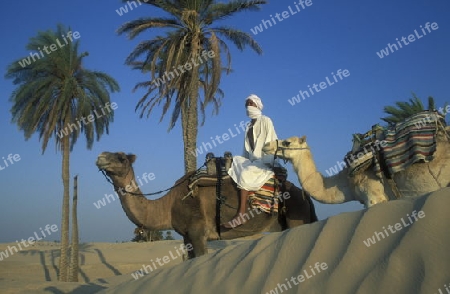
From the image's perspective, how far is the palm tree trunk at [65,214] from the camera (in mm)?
18438

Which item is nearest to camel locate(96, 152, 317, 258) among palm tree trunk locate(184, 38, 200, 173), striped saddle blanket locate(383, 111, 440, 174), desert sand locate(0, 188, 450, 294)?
striped saddle blanket locate(383, 111, 440, 174)

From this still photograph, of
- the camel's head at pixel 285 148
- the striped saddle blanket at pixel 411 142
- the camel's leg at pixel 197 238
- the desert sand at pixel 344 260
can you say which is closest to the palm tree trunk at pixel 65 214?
the camel's leg at pixel 197 238

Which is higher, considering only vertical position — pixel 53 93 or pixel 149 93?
pixel 53 93

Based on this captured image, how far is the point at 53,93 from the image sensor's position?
63.7 feet

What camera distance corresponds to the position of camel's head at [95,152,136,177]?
25.1 ft

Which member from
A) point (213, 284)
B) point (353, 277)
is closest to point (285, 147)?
point (213, 284)

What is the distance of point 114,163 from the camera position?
772 cm

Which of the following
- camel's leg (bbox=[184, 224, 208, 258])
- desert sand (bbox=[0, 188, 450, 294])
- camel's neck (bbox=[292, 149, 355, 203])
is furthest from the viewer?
camel's leg (bbox=[184, 224, 208, 258])

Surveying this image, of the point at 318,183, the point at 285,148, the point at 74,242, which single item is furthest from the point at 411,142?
the point at 74,242

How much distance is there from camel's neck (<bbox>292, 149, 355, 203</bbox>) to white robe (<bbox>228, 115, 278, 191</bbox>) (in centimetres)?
48

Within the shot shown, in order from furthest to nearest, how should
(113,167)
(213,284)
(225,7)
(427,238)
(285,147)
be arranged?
(225,7), (113,167), (285,147), (213,284), (427,238)

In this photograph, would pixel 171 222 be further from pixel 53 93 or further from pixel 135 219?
pixel 53 93

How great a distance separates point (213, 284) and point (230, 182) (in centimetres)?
451

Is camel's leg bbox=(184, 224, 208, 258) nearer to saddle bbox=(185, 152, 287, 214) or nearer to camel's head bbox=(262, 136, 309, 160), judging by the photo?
saddle bbox=(185, 152, 287, 214)
